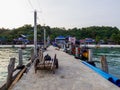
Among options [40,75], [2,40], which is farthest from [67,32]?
[40,75]

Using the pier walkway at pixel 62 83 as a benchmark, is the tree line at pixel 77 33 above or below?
above

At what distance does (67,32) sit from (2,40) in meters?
33.6

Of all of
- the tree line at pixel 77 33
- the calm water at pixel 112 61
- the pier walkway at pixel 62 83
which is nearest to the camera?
the pier walkway at pixel 62 83

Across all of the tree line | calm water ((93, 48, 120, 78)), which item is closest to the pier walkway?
calm water ((93, 48, 120, 78))

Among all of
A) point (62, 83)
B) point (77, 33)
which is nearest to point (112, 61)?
point (62, 83)

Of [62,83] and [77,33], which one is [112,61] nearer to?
[62,83]

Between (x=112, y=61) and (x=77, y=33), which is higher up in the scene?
(x=77, y=33)

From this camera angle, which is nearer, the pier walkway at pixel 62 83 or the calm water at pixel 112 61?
the pier walkway at pixel 62 83

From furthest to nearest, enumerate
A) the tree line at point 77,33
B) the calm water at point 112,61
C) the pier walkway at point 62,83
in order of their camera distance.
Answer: the tree line at point 77,33
the calm water at point 112,61
the pier walkway at point 62,83

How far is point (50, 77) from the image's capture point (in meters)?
10.3

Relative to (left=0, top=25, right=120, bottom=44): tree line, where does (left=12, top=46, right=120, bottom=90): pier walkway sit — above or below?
below

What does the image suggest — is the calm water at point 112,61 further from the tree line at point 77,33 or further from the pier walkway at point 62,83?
the tree line at point 77,33

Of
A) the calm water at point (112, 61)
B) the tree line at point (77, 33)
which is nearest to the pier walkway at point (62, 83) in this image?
the calm water at point (112, 61)

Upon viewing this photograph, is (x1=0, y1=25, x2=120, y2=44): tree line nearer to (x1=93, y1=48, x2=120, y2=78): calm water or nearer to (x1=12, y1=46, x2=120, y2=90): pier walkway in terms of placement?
(x1=93, y1=48, x2=120, y2=78): calm water
